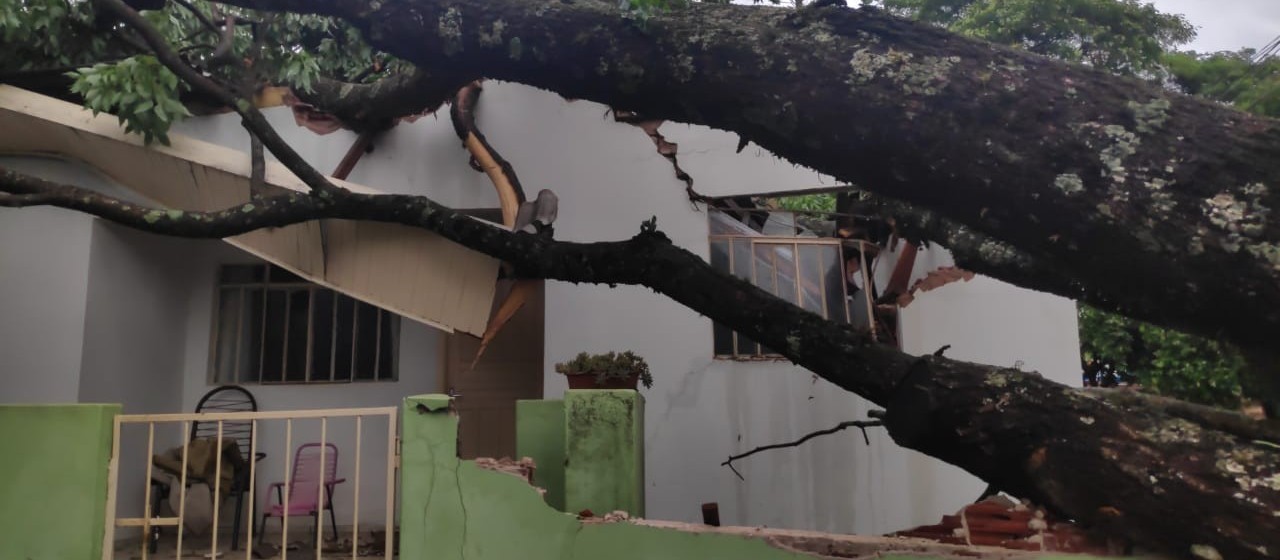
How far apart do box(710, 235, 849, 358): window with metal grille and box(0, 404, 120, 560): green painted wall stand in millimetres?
3954

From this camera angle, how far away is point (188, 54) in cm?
645

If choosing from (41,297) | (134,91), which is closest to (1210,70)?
(134,91)

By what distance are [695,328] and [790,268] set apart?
97 centimetres

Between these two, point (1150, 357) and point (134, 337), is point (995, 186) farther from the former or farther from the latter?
point (1150, 357)

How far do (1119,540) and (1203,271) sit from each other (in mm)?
1005

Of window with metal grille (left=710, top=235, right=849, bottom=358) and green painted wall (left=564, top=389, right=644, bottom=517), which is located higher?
window with metal grille (left=710, top=235, right=849, bottom=358)

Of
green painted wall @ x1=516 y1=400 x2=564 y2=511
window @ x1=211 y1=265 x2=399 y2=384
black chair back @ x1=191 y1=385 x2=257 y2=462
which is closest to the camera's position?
green painted wall @ x1=516 y1=400 x2=564 y2=511

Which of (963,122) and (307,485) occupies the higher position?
(963,122)

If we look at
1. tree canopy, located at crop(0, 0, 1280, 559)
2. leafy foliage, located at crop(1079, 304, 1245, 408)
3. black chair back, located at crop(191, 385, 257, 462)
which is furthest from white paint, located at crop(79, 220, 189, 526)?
leafy foliage, located at crop(1079, 304, 1245, 408)

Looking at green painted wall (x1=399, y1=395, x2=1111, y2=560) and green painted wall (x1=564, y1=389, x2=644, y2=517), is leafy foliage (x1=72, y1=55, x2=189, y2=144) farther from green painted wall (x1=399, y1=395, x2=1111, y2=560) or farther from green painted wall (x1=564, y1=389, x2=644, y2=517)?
green painted wall (x1=564, y1=389, x2=644, y2=517)

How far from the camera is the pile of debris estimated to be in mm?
2664

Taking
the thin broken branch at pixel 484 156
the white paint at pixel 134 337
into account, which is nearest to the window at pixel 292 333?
the white paint at pixel 134 337

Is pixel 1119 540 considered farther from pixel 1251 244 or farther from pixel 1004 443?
pixel 1251 244

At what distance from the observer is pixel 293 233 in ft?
17.0
